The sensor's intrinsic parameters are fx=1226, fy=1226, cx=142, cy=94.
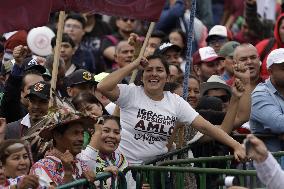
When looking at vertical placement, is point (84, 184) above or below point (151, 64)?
below

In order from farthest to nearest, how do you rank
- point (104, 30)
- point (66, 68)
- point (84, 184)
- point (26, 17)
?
point (104, 30) → point (66, 68) → point (26, 17) → point (84, 184)

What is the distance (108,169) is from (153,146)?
4.08 ft

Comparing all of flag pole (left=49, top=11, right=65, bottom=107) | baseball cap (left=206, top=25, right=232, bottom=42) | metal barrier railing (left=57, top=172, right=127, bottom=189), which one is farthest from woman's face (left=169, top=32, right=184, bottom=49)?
metal barrier railing (left=57, top=172, right=127, bottom=189)

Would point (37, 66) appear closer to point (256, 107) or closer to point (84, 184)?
point (256, 107)

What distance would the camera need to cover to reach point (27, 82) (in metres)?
12.5

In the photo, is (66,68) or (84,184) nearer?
(84,184)

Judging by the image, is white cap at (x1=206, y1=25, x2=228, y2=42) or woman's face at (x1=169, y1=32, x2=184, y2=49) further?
woman's face at (x1=169, y1=32, x2=184, y2=49)

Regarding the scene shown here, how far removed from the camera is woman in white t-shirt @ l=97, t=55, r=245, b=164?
37.6 ft

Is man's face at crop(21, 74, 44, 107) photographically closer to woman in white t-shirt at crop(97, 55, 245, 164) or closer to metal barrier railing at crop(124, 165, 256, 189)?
woman in white t-shirt at crop(97, 55, 245, 164)

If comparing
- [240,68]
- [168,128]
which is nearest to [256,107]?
[240,68]

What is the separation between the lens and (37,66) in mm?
13047

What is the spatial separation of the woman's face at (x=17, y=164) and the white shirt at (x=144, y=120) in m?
2.02

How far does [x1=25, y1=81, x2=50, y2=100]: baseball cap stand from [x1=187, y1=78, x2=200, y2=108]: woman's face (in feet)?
7.51

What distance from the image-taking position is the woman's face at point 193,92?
538 inches
